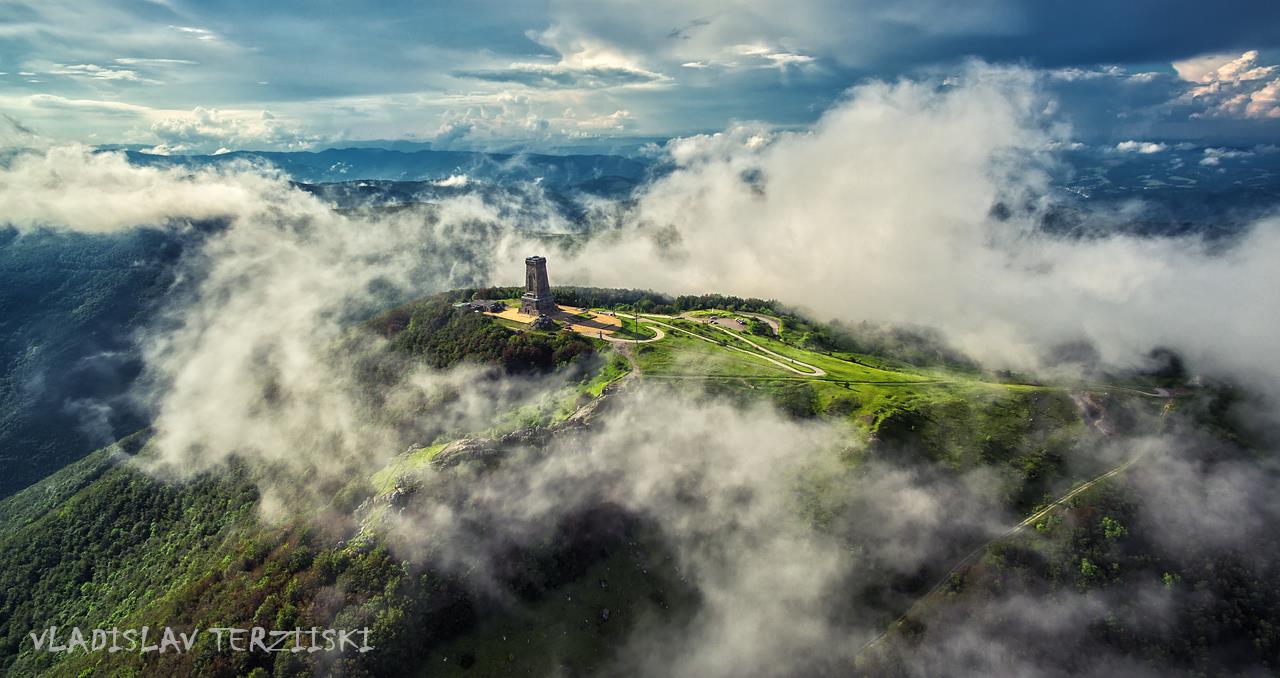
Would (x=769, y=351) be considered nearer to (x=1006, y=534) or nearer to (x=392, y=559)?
(x=1006, y=534)

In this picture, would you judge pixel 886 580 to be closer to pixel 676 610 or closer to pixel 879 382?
pixel 676 610

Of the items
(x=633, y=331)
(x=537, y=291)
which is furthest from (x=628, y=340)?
(x=537, y=291)

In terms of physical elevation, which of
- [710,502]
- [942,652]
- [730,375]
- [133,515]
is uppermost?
[730,375]

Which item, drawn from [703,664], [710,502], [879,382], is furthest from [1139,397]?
[703,664]

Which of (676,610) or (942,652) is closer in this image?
(942,652)

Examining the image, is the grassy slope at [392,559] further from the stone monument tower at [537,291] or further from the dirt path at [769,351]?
the stone monument tower at [537,291]

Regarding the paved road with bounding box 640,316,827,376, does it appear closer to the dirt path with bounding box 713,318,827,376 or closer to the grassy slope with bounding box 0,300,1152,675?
the dirt path with bounding box 713,318,827,376

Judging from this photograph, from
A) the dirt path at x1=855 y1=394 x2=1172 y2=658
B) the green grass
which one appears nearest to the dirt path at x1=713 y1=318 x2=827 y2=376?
the green grass

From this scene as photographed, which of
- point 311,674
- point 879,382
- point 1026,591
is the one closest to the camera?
point 311,674

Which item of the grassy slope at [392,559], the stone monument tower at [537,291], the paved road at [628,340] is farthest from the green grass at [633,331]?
the stone monument tower at [537,291]
